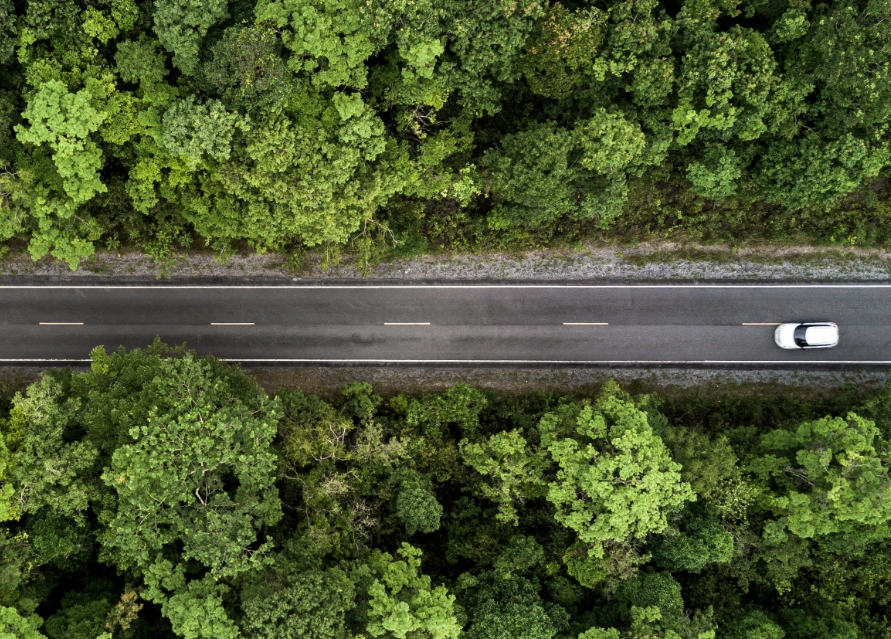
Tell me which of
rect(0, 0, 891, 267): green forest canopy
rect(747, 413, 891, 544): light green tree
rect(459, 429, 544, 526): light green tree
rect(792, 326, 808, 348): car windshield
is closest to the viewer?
rect(0, 0, 891, 267): green forest canopy

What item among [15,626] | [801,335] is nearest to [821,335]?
[801,335]

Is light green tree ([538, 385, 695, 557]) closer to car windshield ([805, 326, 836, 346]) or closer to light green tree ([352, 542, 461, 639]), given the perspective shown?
light green tree ([352, 542, 461, 639])

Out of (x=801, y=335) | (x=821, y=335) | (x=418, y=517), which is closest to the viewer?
(x=418, y=517)

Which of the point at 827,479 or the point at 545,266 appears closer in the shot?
the point at 827,479

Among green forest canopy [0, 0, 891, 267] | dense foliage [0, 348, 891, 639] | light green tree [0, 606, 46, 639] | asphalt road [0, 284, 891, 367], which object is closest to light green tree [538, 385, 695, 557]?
dense foliage [0, 348, 891, 639]

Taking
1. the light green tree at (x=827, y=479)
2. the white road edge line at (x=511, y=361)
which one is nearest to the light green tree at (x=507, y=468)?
the white road edge line at (x=511, y=361)

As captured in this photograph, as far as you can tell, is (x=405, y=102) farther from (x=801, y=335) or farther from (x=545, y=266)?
(x=801, y=335)
